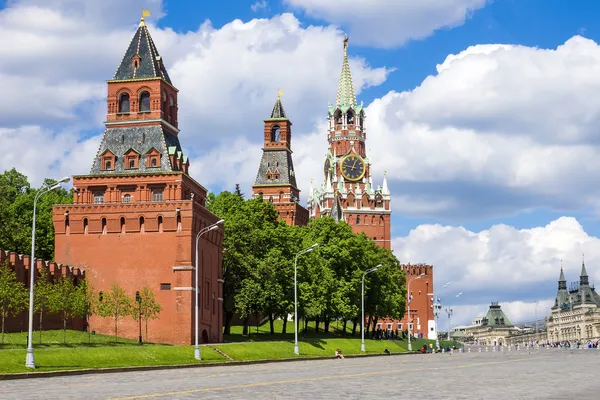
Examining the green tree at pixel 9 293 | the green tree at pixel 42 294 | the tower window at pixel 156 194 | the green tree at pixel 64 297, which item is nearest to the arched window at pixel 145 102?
the tower window at pixel 156 194

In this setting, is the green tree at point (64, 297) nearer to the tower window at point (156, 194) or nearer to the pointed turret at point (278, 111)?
the tower window at point (156, 194)

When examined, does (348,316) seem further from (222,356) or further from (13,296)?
(13,296)

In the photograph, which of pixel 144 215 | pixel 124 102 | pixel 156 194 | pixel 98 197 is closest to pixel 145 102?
pixel 124 102

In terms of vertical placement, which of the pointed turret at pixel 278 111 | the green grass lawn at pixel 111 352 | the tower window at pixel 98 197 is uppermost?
the pointed turret at pixel 278 111

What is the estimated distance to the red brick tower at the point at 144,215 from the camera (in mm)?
80438

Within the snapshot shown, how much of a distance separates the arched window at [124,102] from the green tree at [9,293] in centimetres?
2518

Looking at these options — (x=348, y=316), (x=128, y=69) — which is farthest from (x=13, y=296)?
(x=348, y=316)

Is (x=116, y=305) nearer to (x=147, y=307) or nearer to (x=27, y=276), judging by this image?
(x=147, y=307)

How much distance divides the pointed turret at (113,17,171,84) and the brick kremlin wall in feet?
64.7

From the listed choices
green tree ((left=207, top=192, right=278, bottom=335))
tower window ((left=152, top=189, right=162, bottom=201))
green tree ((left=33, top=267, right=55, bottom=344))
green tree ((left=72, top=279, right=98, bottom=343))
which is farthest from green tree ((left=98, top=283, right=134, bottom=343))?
green tree ((left=207, top=192, right=278, bottom=335))

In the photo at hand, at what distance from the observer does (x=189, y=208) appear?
80.6m

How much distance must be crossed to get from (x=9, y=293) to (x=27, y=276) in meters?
8.09

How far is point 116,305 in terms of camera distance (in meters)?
75.5

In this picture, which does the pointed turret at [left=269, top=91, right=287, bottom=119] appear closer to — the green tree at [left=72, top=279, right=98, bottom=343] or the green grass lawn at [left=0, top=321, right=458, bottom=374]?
the green grass lawn at [left=0, top=321, right=458, bottom=374]
